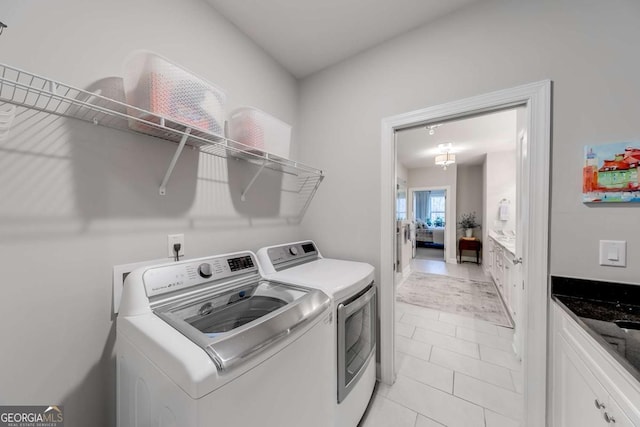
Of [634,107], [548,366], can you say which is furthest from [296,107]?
[548,366]

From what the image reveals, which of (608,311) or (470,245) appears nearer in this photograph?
(608,311)

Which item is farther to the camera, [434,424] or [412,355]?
[412,355]

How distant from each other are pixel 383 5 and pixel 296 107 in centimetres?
102

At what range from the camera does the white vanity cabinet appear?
67 centimetres

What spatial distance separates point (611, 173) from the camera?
3.52 ft

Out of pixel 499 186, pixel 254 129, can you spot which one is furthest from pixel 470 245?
pixel 254 129

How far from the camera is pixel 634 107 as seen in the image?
105 centimetres

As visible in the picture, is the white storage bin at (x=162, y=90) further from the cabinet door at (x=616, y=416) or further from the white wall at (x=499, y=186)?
the white wall at (x=499, y=186)

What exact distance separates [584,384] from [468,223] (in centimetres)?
588

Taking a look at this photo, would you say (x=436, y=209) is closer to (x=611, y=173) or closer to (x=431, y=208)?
(x=431, y=208)

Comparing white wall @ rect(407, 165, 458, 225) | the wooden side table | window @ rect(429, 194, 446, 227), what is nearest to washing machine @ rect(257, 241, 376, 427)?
the wooden side table

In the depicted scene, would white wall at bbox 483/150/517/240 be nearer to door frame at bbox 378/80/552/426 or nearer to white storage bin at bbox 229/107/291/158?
door frame at bbox 378/80/552/426

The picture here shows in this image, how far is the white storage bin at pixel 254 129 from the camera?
1356mm

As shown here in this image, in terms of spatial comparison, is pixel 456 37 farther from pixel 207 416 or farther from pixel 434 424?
pixel 434 424
